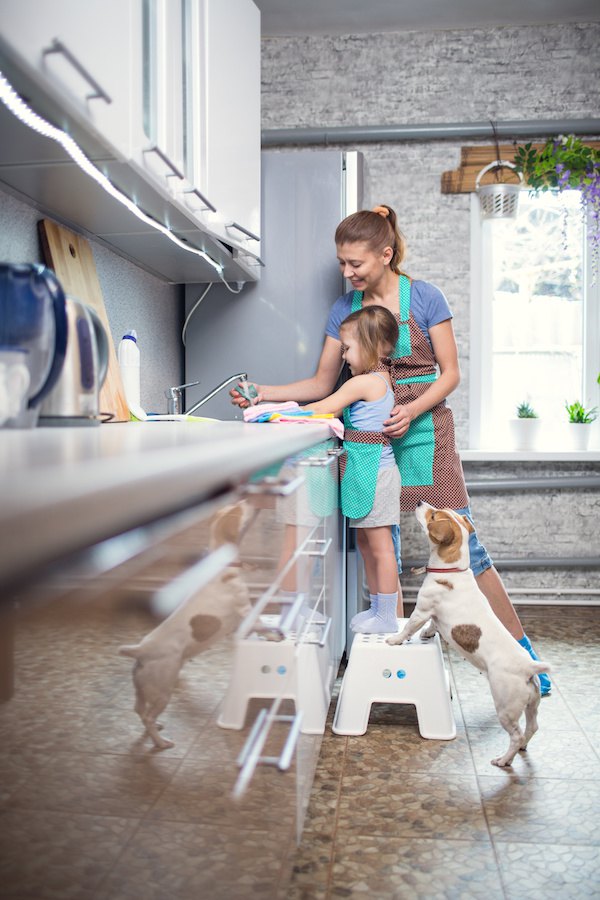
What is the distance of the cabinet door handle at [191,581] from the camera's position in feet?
2.08

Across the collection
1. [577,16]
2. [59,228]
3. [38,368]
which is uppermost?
[577,16]

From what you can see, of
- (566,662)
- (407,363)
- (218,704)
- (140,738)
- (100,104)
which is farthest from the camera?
(566,662)

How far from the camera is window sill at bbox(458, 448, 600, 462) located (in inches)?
146

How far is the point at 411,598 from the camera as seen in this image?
383 cm

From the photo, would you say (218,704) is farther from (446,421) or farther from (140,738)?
(446,421)

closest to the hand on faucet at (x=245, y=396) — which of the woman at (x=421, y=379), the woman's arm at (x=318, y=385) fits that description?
the woman at (x=421, y=379)

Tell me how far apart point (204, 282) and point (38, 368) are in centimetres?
181

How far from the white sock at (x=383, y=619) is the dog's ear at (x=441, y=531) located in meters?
0.39

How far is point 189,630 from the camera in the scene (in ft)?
2.31

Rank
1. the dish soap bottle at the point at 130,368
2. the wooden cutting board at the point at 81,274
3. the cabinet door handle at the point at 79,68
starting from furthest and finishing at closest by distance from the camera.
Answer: the dish soap bottle at the point at 130,368 → the wooden cutting board at the point at 81,274 → the cabinet door handle at the point at 79,68

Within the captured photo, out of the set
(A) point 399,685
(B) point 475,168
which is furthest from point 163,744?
(B) point 475,168

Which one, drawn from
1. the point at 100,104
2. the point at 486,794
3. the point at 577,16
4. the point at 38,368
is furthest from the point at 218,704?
the point at 577,16

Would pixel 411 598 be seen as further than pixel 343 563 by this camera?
Yes

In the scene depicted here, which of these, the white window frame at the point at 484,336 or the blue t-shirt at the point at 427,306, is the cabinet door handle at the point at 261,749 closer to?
the blue t-shirt at the point at 427,306
